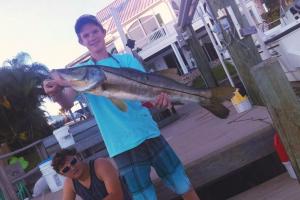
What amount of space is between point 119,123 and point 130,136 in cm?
12

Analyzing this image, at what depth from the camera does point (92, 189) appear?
351 cm

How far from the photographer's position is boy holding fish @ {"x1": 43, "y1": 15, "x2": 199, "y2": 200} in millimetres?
3049

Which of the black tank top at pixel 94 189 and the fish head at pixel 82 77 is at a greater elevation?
the fish head at pixel 82 77

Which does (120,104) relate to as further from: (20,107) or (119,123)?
(20,107)

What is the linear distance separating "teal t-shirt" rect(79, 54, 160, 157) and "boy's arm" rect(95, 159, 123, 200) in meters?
0.38

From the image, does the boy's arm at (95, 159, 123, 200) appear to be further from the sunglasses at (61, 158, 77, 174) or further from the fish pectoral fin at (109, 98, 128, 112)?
the fish pectoral fin at (109, 98, 128, 112)

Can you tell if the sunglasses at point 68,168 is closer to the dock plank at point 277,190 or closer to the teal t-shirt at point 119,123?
the teal t-shirt at point 119,123

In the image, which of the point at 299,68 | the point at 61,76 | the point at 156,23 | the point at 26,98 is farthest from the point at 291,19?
the point at 156,23

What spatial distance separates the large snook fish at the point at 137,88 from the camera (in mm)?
2760

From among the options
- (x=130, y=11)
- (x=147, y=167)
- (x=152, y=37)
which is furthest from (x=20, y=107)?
(x=147, y=167)

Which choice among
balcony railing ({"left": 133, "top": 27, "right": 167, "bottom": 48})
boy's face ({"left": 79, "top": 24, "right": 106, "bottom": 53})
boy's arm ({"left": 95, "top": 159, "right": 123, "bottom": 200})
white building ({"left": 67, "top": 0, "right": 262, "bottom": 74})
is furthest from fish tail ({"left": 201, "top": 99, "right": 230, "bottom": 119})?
balcony railing ({"left": 133, "top": 27, "right": 167, "bottom": 48})

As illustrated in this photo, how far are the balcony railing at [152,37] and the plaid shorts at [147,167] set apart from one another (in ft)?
97.7

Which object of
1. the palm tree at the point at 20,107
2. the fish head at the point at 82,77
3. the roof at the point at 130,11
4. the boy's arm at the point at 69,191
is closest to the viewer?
the fish head at the point at 82,77

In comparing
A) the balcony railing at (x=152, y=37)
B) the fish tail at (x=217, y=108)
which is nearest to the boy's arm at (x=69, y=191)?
the fish tail at (x=217, y=108)
